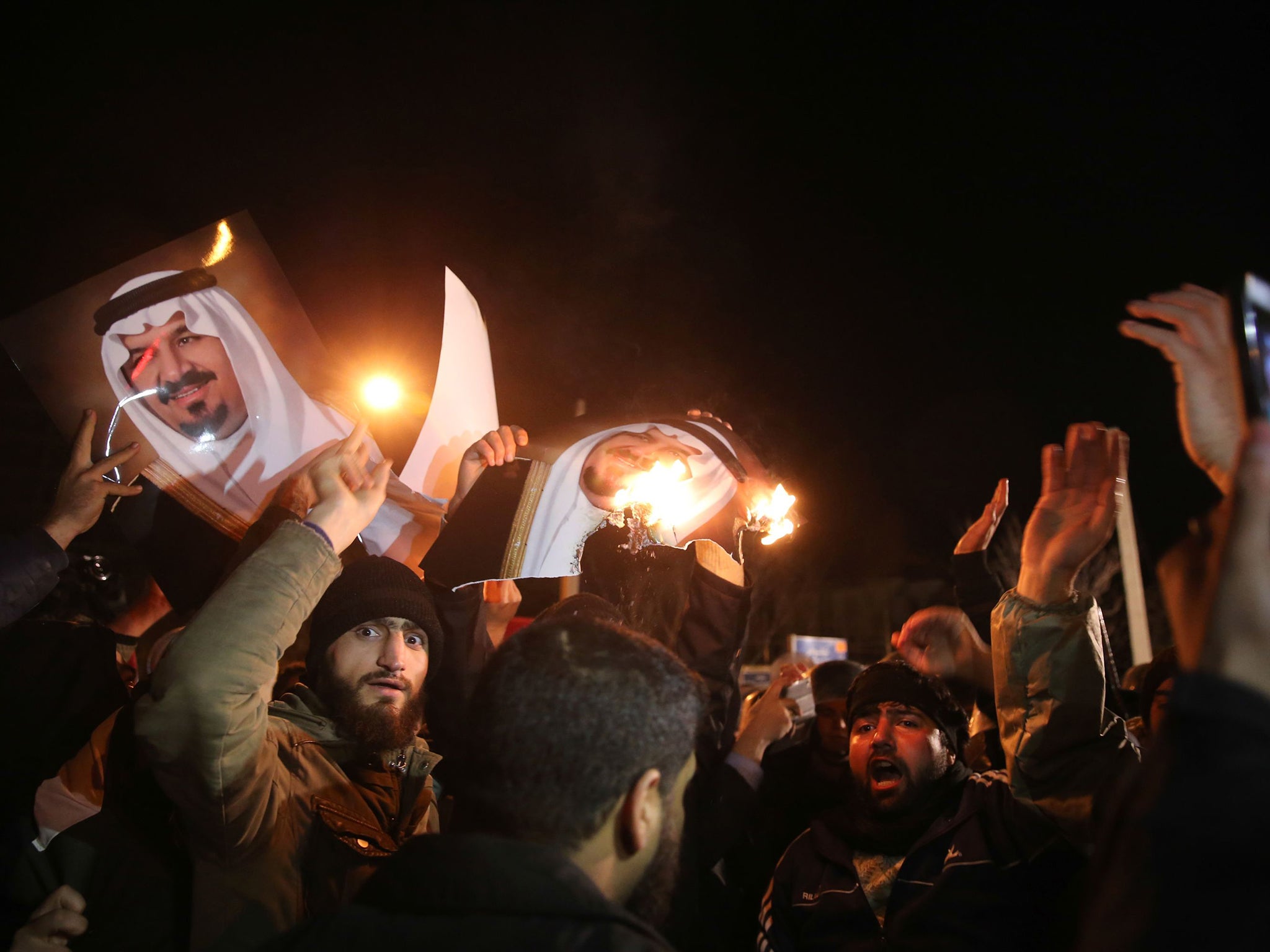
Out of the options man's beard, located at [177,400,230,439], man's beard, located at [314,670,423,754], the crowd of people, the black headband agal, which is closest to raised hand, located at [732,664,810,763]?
the crowd of people

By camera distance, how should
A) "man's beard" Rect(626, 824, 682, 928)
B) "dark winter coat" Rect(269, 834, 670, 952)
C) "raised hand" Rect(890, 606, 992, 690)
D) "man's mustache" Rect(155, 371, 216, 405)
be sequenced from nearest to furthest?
"dark winter coat" Rect(269, 834, 670, 952) < "man's beard" Rect(626, 824, 682, 928) < "man's mustache" Rect(155, 371, 216, 405) < "raised hand" Rect(890, 606, 992, 690)

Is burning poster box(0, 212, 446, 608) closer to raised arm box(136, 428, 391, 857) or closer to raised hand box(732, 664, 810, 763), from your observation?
raised arm box(136, 428, 391, 857)

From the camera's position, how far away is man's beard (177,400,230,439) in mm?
3526

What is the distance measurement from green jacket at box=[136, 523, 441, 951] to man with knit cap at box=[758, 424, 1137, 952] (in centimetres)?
155

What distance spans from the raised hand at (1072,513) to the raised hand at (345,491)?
2.10 m

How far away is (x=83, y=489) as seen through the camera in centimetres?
321

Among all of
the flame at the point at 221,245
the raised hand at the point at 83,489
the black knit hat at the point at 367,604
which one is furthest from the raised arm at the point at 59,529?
the black knit hat at the point at 367,604

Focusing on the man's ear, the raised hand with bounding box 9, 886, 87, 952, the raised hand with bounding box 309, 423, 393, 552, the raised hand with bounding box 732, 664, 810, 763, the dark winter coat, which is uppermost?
the raised hand with bounding box 309, 423, 393, 552

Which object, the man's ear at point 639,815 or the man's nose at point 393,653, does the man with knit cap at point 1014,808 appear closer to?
the man's ear at point 639,815

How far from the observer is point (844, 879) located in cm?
296

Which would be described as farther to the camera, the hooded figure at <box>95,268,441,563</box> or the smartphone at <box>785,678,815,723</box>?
the hooded figure at <box>95,268,441,563</box>

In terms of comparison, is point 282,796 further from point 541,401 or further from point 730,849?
point 541,401

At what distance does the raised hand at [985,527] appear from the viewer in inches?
159

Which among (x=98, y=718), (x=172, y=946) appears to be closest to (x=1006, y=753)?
(x=172, y=946)
